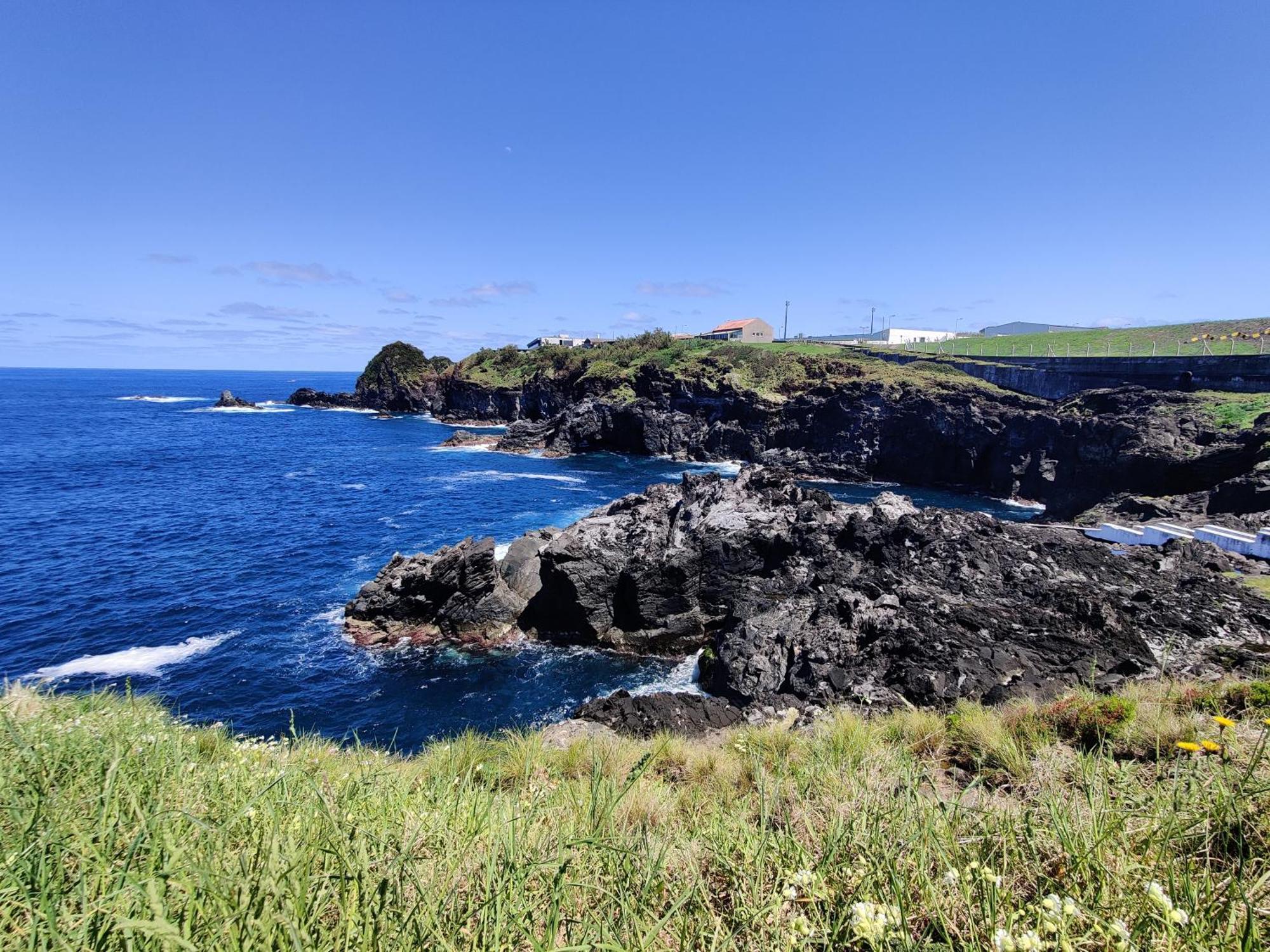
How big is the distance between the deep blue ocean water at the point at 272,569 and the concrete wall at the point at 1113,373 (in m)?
20.1

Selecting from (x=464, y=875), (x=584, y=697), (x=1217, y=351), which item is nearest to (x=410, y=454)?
(x=584, y=697)

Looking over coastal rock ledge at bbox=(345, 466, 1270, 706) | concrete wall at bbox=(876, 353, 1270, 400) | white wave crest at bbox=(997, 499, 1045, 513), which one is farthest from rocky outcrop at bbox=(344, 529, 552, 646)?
concrete wall at bbox=(876, 353, 1270, 400)

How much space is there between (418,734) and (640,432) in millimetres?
59554

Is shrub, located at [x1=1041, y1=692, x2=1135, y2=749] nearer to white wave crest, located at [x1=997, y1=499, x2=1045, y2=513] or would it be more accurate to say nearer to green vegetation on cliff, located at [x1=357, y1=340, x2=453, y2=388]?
white wave crest, located at [x1=997, y1=499, x2=1045, y2=513]

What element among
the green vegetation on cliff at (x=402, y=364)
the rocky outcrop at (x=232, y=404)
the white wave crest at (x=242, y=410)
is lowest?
the white wave crest at (x=242, y=410)

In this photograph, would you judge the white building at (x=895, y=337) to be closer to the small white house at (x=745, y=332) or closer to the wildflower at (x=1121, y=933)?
the small white house at (x=745, y=332)

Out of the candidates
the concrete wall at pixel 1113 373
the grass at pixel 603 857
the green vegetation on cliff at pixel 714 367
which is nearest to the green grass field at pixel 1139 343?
the concrete wall at pixel 1113 373

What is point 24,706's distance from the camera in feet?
21.1

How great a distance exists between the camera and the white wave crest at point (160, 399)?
5310 inches

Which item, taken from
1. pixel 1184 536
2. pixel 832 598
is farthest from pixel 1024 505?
pixel 832 598

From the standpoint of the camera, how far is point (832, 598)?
20891 millimetres

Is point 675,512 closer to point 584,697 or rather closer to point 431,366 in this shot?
point 584,697

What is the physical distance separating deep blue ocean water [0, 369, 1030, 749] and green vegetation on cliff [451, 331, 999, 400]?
1596cm

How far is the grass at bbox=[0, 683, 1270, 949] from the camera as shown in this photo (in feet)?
8.62
